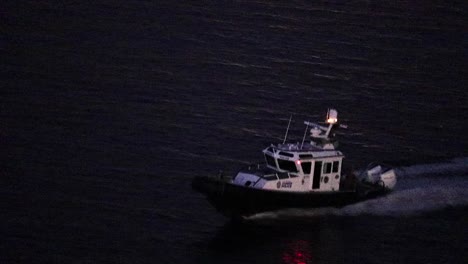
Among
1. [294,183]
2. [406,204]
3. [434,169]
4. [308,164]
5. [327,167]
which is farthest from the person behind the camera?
[434,169]

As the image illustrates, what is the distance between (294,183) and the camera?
2936 inches

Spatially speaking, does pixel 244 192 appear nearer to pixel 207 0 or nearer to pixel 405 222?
pixel 405 222

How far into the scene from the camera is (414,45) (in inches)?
4267

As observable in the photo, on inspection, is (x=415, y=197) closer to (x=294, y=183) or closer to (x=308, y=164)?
(x=308, y=164)

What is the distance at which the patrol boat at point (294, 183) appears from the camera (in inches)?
2857

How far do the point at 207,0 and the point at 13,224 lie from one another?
46050 millimetres

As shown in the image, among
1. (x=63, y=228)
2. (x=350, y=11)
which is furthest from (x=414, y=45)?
(x=63, y=228)

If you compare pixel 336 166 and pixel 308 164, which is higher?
pixel 308 164

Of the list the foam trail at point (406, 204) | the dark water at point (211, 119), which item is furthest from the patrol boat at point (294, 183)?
the dark water at point (211, 119)

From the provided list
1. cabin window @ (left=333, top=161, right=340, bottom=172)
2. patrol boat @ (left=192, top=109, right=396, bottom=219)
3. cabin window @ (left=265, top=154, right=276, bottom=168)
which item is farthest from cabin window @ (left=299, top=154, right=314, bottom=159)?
cabin window @ (left=333, top=161, right=340, bottom=172)

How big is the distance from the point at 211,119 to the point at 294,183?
55.6 ft

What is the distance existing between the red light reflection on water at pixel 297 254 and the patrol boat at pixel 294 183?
8.53 ft

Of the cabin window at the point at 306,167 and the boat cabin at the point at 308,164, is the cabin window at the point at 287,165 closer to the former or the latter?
the boat cabin at the point at 308,164

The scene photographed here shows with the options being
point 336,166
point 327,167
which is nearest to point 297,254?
point 327,167
